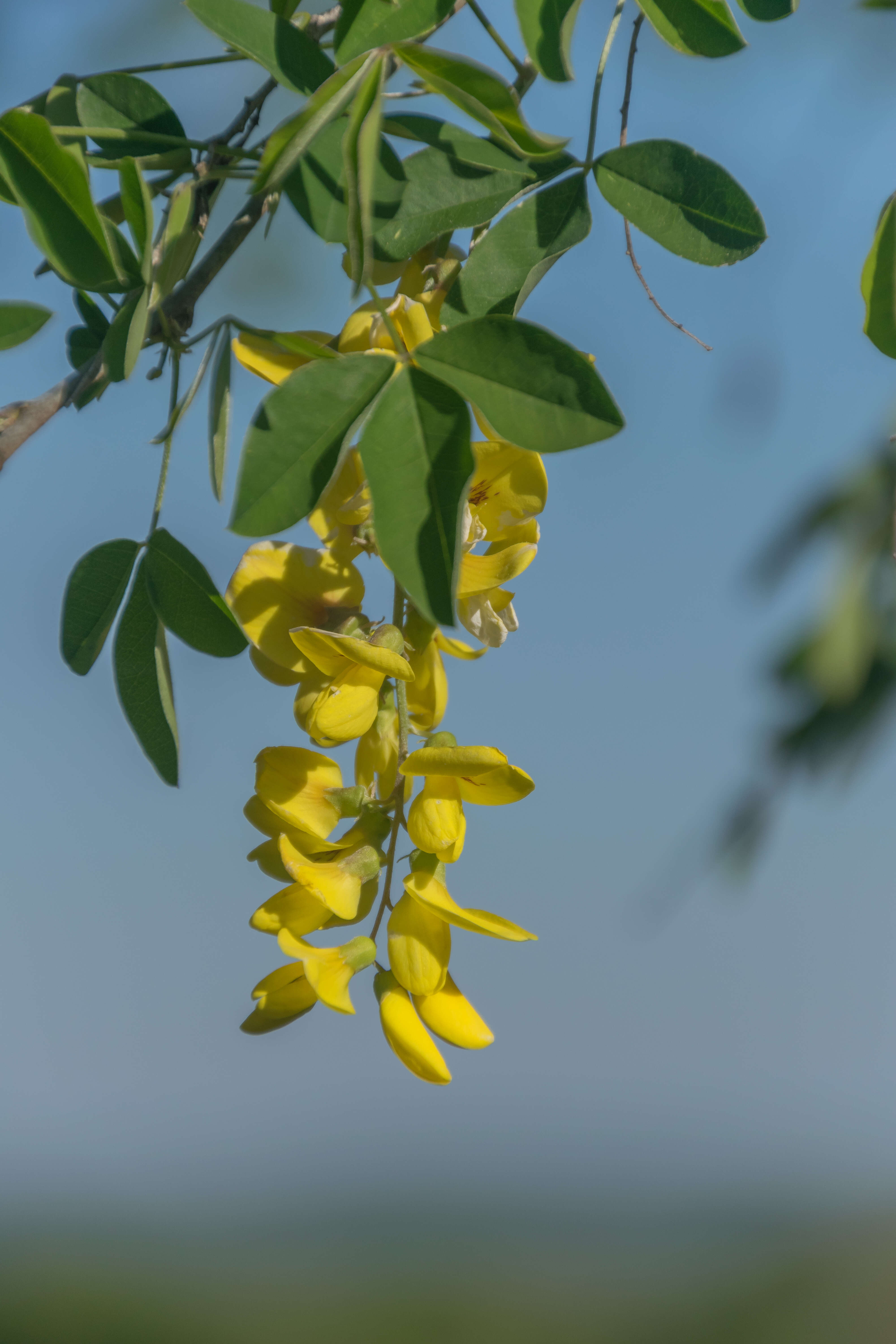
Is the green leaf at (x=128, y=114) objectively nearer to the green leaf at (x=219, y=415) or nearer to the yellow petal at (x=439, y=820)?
the green leaf at (x=219, y=415)

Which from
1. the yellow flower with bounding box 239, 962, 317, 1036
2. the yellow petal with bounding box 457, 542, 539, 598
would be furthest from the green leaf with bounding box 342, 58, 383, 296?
the yellow flower with bounding box 239, 962, 317, 1036

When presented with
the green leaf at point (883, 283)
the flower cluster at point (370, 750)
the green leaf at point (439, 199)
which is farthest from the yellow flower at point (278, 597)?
the green leaf at point (883, 283)

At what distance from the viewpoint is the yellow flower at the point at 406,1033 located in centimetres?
32

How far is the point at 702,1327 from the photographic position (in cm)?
538

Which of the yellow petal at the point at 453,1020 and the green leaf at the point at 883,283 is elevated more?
the green leaf at the point at 883,283

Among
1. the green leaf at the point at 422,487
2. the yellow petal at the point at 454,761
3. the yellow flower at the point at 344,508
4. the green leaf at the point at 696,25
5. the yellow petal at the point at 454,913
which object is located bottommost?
the yellow petal at the point at 454,913

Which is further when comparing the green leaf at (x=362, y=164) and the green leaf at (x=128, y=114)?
the green leaf at (x=128, y=114)

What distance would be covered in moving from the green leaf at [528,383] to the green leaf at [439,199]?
47 mm

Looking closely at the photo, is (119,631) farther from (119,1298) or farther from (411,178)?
(119,1298)

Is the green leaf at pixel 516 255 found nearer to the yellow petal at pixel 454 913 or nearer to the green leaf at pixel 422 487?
the green leaf at pixel 422 487

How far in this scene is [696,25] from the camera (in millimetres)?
339

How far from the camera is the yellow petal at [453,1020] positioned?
32cm

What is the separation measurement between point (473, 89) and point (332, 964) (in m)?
0.26

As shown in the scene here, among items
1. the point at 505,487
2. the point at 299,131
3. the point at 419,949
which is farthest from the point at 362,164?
the point at 419,949
